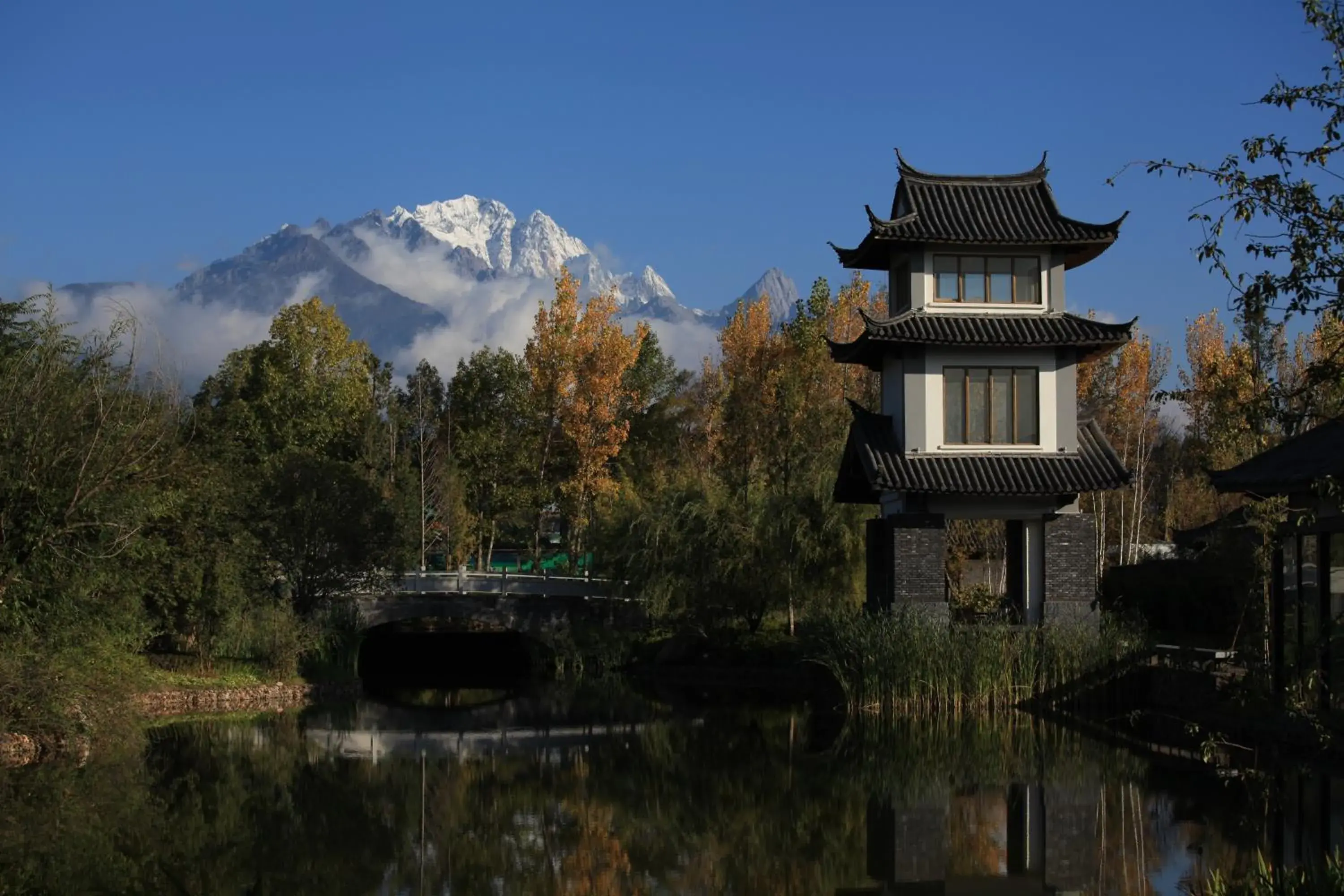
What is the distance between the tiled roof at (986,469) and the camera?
23.4m

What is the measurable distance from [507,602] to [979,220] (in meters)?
15.1

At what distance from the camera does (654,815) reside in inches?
591

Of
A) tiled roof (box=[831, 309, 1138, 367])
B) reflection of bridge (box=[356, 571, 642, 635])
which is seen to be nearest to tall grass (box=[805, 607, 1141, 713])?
tiled roof (box=[831, 309, 1138, 367])

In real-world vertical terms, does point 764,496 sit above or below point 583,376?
below

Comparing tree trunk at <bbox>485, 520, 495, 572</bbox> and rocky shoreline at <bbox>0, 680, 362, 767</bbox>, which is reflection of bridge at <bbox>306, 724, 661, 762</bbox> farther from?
tree trunk at <bbox>485, 520, 495, 572</bbox>

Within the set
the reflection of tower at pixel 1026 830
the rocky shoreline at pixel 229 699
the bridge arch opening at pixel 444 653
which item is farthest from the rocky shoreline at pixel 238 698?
the reflection of tower at pixel 1026 830

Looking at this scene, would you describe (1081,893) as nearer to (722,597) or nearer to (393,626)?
(722,597)

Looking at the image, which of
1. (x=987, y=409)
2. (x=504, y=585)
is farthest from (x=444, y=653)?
(x=987, y=409)

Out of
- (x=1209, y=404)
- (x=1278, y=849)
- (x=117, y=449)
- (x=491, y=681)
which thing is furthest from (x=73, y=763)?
(x=1209, y=404)

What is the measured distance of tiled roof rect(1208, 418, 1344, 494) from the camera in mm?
15898

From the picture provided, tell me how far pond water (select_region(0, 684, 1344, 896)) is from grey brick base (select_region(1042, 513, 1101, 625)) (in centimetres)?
333

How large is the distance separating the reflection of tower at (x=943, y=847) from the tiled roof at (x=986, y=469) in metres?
7.98

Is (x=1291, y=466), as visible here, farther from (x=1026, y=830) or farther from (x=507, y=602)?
(x=507, y=602)

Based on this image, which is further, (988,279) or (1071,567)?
(988,279)
